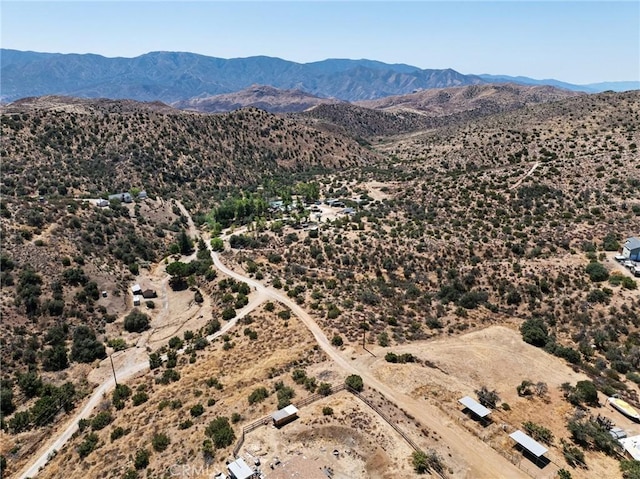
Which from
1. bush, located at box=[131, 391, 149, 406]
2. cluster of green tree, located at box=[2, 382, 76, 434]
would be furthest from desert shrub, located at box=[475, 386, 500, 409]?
cluster of green tree, located at box=[2, 382, 76, 434]

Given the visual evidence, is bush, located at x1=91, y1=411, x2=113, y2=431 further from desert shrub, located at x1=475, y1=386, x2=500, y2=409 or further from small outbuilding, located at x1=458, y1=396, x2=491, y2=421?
desert shrub, located at x1=475, y1=386, x2=500, y2=409

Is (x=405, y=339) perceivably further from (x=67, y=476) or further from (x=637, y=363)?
(x=67, y=476)

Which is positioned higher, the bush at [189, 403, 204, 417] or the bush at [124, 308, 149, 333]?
the bush at [189, 403, 204, 417]

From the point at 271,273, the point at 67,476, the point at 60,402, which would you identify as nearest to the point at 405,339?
the point at 271,273

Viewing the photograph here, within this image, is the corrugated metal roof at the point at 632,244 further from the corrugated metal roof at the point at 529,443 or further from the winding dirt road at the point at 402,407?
the winding dirt road at the point at 402,407

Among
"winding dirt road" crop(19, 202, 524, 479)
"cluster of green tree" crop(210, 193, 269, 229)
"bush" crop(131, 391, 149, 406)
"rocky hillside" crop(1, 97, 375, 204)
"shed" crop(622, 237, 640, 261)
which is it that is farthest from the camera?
"rocky hillside" crop(1, 97, 375, 204)

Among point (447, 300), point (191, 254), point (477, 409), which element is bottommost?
point (191, 254)
